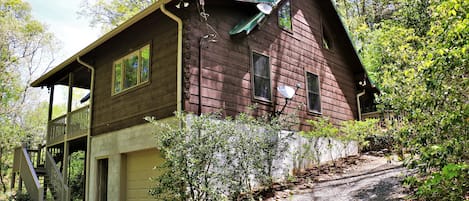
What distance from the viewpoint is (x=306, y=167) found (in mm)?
10898

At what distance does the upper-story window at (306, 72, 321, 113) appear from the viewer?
12141mm

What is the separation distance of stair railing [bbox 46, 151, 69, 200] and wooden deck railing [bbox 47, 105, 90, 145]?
3.22 ft

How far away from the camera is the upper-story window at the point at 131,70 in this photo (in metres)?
9.91

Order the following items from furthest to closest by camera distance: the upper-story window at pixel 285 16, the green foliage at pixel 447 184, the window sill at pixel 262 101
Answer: the upper-story window at pixel 285 16 < the window sill at pixel 262 101 < the green foliage at pixel 447 184

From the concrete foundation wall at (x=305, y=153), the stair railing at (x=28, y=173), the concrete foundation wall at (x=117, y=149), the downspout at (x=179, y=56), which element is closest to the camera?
the downspout at (x=179, y=56)

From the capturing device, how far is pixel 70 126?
43.5 ft

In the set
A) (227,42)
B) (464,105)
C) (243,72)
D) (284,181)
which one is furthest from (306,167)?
(464,105)

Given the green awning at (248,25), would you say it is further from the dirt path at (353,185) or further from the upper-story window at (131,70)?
the dirt path at (353,185)

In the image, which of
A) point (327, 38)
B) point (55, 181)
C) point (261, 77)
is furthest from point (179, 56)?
point (327, 38)

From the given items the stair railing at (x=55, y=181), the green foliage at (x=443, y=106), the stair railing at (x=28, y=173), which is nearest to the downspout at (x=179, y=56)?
the green foliage at (x=443, y=106)

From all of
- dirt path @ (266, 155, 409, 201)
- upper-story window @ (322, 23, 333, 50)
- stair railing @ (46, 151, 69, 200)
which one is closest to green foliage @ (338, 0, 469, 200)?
dirt path @ (266, 155, 409, 201)

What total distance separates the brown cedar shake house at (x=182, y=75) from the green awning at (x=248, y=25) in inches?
1.2

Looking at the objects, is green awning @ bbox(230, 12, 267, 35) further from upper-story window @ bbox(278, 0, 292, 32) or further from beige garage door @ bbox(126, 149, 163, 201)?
beige garage door @ bbox(126, 149, 163, 201)

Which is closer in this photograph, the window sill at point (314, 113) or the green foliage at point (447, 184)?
the green foliage at point (447, 184)
